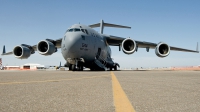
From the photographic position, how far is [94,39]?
1945 centimetres

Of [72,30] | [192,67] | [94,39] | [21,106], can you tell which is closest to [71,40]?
[72,30]

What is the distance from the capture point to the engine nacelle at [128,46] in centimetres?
1977

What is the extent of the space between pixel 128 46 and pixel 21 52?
1075 centimetres

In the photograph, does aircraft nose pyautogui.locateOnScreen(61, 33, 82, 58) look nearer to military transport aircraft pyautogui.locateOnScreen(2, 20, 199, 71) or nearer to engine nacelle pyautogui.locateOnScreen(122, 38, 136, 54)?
military transport aircraft pyautogui.locateOnScreen(2, 20, 199, 71)

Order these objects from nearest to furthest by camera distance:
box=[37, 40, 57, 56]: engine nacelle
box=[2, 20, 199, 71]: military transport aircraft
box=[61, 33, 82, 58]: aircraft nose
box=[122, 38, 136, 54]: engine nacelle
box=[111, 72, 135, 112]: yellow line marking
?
box=[111, 72, 135, 112]: yellow line marking
box=[61, 33, 82, 58]: aircraft nose
box=[2, 20, 199, 71]: military transport aircraft
box=[37, 40, 57, 56]: engine nacelle
box=[122, 38, 136, 54]: engine nacelle

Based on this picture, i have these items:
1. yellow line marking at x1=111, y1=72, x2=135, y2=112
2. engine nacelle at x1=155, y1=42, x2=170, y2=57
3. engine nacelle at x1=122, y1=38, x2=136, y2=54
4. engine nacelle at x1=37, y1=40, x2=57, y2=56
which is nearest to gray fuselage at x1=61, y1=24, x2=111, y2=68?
engine nacelle at x1=37, y1=40, x2=57, y2=56

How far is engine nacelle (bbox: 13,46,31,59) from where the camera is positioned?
20844 millimetres

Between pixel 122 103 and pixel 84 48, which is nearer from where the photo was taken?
pixel 122 103

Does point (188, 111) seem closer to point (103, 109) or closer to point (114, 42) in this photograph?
point (103, 109)

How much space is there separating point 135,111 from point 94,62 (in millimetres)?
18245

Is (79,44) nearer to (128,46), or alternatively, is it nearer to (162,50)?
(128,46)

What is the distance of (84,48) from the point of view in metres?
17.7

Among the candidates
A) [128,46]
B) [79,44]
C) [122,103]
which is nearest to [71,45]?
[79,44]

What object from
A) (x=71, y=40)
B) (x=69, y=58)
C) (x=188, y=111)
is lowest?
(x=188, y=111)
